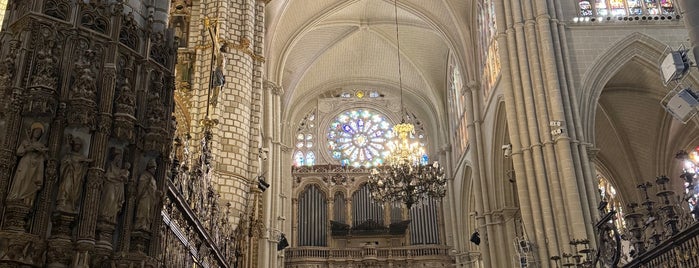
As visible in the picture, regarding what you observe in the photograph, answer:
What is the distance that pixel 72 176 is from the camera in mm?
4949

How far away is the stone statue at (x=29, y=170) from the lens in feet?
15.4

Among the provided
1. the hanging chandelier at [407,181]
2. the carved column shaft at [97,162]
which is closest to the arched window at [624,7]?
the hanging chandelier at [407,181]

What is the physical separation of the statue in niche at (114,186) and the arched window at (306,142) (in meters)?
26.7

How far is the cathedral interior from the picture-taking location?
5.16m

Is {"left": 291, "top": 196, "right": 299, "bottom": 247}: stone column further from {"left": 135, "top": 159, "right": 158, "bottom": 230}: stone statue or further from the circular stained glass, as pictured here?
{"left": 135, "top": 159, "right": 158, "bottom": 230}: stone statue

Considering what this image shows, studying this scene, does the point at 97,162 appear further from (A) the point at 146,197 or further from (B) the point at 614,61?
(B) the point at 614,61

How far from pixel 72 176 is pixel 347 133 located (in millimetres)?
28190

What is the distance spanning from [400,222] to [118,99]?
80.7ft

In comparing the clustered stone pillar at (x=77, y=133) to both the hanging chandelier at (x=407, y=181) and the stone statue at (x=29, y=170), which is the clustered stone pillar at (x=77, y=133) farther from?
the hanging chandelier at (x=407, y=181)

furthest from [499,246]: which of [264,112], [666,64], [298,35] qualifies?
[666,64]

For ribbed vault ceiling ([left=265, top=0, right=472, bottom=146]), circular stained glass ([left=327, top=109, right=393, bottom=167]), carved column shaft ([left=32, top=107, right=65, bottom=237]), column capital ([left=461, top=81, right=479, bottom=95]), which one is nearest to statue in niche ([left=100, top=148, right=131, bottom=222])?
carved column shaft ([left=32, top=107, right=65, bottom=237])

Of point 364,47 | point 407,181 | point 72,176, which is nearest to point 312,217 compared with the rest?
point 364,47

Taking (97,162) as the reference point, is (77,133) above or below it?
above

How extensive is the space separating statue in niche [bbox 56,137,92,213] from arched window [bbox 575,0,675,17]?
50.4ft
